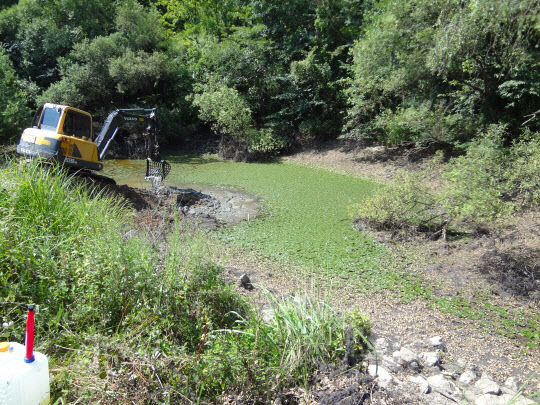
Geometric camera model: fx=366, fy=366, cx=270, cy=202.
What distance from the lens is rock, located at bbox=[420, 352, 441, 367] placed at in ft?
10.3

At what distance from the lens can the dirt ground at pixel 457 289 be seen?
3.63 meters

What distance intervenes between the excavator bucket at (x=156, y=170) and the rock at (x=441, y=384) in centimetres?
808

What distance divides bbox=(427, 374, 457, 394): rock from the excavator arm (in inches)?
310

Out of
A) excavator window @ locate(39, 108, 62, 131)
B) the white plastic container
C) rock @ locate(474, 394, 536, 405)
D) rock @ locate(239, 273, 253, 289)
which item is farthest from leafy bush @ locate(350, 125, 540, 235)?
excavator window @ locate(39, 108, 62, 131)

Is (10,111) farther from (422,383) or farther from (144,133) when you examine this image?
(422,383)

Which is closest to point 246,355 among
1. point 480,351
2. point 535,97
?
point 480,351

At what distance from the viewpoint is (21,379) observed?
1.86 metres

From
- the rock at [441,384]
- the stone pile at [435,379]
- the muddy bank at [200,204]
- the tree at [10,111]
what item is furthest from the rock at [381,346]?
the tree at [10,111]

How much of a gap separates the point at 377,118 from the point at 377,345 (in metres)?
11.7

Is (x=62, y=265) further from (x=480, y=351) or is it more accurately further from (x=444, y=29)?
(x=444, y=29)

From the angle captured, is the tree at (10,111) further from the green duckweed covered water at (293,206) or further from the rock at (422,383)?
the rock at (422,383)

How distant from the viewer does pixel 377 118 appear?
45.2ft

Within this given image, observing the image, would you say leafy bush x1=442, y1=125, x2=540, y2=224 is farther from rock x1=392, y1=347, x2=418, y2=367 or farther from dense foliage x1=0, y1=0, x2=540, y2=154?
dense foliage x1=0, y1=0, x2=540, y2=154

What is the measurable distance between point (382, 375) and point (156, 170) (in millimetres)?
8472
